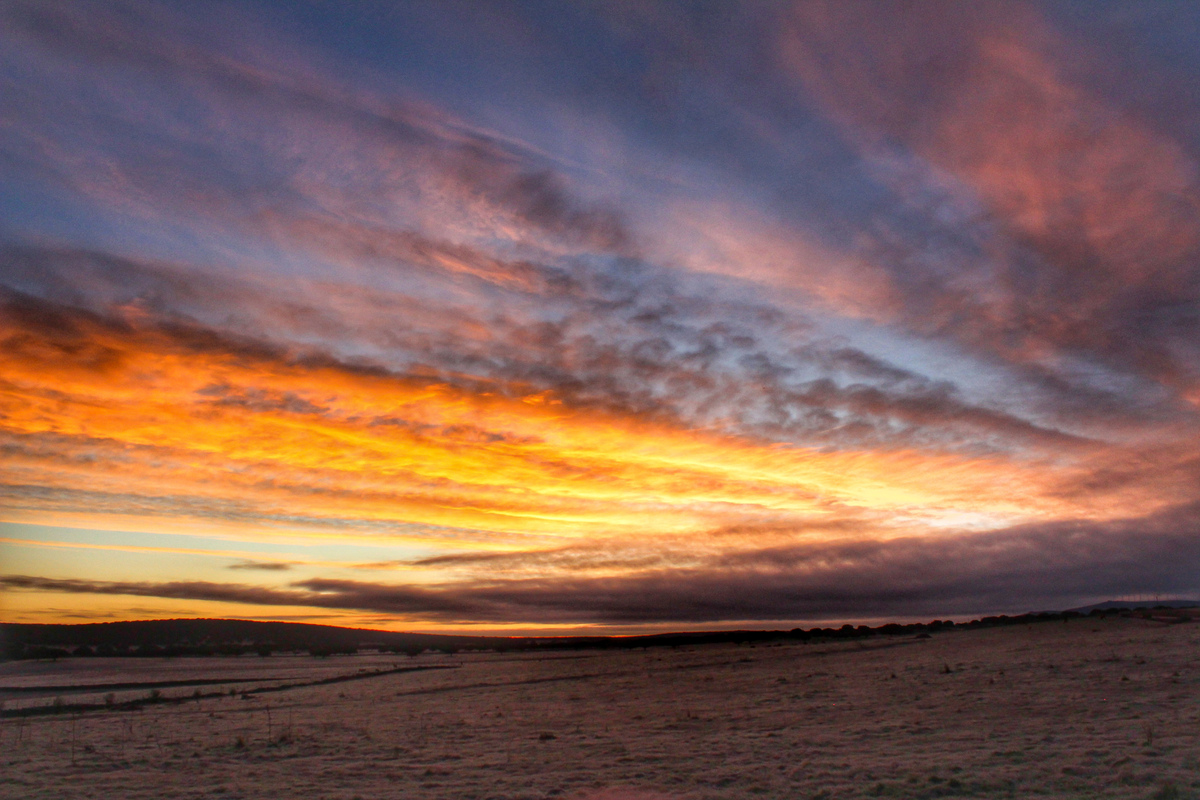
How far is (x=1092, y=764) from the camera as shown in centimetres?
1566

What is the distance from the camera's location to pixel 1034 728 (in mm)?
20469

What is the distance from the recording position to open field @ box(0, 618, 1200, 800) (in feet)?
53.9

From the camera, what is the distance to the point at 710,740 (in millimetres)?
23609

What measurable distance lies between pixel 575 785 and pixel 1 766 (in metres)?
18.7

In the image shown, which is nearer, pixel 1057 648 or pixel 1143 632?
pixel 1057 648

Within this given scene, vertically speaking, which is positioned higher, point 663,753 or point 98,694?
point 663,753

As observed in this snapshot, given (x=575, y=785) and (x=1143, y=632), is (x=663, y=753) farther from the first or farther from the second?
(x=1143, y=632)

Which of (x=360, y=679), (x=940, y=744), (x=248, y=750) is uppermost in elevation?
(x=940, y=744)

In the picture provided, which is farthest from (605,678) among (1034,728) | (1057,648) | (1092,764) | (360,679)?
(1092,764)

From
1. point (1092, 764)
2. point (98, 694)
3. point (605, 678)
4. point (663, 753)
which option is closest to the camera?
point (1092, 764)

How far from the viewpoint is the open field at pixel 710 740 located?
1644 centimetres

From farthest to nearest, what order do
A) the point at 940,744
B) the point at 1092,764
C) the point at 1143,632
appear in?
1. the point at 1143,632
2. the point at 940,744
3. the point at 1092,764

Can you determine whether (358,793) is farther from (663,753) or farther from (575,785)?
(663,753)

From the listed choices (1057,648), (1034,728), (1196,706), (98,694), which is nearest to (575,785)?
(1034,728)
